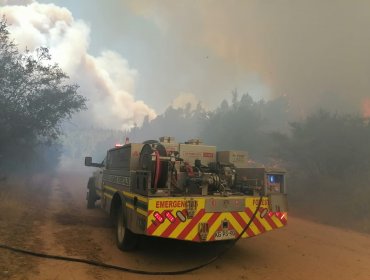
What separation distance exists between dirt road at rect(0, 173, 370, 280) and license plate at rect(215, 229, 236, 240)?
0.56 m

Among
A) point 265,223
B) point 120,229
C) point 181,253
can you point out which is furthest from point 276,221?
point 120,229

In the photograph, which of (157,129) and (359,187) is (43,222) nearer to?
(359,187)

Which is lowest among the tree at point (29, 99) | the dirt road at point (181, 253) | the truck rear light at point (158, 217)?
the dirt road at point (181, 253)

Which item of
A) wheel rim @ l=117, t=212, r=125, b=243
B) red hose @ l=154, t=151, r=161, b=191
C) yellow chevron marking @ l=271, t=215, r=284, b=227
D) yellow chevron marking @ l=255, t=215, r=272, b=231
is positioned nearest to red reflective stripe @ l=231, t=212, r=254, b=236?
yellow chevron marking @ l=255, t=215, r=272, b=231

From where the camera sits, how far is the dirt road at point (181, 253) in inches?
260

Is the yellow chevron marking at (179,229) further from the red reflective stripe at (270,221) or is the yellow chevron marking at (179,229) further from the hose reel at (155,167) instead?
the red reflective stripe at (270,221)

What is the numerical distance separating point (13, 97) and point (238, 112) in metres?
22.6

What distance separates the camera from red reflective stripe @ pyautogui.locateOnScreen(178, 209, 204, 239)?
22.4ft

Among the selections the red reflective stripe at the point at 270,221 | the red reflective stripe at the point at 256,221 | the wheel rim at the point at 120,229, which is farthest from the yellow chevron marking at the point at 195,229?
the wheel rim at the point at 120,229

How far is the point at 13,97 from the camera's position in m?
20.2

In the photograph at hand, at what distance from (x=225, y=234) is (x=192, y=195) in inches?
39.1

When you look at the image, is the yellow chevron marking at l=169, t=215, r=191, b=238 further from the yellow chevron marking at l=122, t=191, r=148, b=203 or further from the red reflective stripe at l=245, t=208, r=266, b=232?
the red reflective stripe at l=245, t=208, r=266, b=232

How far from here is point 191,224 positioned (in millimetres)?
6879

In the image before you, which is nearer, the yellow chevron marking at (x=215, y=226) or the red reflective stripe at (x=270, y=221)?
the yellow chevron marking at (x=215, y=226)
